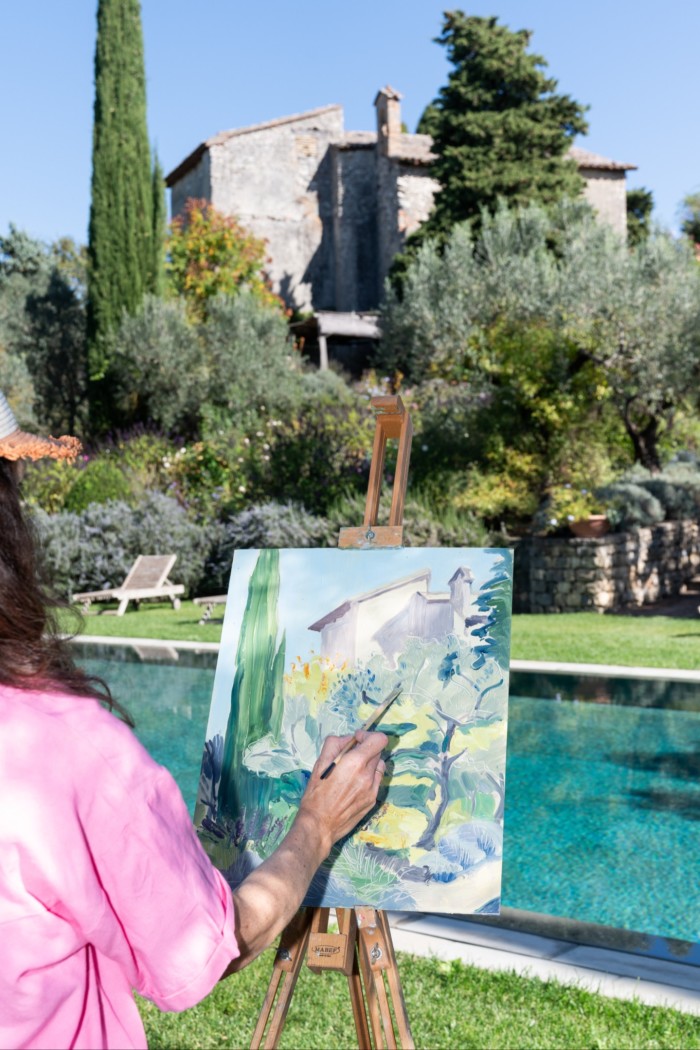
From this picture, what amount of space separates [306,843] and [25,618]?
2.16ft

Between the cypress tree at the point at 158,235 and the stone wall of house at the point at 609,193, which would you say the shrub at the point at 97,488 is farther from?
the stone wall of house at the point at 609,193

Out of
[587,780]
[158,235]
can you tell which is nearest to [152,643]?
[587,780]

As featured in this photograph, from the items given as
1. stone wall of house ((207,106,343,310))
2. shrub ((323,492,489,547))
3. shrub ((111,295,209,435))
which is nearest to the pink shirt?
shrub ((323,492,489,547))

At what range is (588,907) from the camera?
495 centimetres

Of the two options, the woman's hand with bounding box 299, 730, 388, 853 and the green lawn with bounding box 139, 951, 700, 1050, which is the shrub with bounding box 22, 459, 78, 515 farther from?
the woman's hand with bounding box 299, 730, 388, 853

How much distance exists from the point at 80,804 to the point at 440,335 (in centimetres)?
2061

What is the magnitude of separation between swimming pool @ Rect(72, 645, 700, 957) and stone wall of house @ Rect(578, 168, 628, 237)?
88.9ft

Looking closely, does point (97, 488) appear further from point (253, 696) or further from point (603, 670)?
point (253, 696)

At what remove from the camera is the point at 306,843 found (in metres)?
1.76

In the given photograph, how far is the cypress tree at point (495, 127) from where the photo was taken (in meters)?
25.9

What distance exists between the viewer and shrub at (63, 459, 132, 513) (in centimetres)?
1805

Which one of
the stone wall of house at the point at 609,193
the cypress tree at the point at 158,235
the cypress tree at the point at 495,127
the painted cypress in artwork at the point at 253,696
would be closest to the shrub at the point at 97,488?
the cypress tree at the point at 158,235

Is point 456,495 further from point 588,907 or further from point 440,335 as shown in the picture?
point 588,907

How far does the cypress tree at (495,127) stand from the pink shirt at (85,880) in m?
25.7
